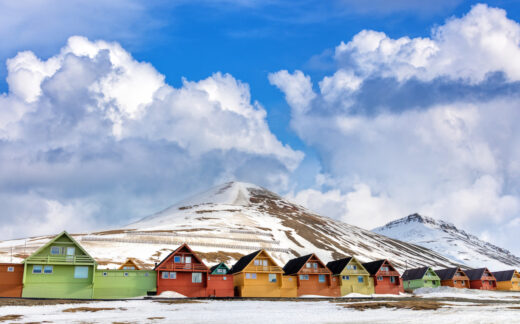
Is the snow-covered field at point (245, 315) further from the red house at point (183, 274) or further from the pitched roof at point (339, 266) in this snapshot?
the pitched roof at point (339, 266)

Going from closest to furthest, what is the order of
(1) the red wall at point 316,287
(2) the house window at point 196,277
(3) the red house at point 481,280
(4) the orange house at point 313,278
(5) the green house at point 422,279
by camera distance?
1. (2) the house window at point 196,277
2. (1) the red wall at point 316,287
3. (4) the orange house at point 313,278
4. (5) the green house at point 422,279
5. (3) the red house at point 481,280

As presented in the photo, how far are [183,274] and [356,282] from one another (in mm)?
34904

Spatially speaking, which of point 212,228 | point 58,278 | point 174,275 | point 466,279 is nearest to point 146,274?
point 174,275

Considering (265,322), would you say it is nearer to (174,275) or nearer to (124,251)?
(174,275)

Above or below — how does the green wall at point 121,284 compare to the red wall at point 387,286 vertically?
above

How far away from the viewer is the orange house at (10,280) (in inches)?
2685

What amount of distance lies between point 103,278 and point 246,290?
24055 mm

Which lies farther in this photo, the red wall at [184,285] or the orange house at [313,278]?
the orange house at [313,278]

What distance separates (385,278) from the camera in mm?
97375

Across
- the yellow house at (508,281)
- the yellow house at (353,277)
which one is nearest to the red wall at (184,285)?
the yellow house at (353,277)

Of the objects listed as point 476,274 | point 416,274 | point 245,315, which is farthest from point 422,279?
point 245,315

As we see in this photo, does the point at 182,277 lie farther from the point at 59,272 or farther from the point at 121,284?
the point at 59,272

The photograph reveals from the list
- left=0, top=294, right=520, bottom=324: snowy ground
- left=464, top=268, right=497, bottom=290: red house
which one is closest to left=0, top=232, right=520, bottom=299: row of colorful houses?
left=0, top=294, right=520, bottom=324: snowy ground

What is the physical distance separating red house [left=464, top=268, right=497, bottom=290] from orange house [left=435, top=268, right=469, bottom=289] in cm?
273
